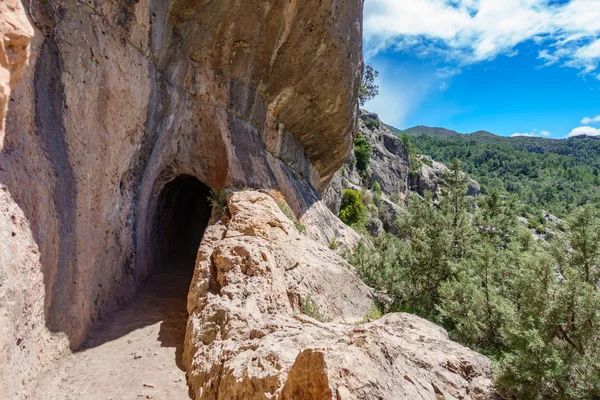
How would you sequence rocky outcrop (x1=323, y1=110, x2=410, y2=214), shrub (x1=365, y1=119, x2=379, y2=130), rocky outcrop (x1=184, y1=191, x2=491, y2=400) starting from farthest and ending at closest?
shrub (x1=365, y1=119, x2=379, y2=130)
rocky outcrop (x1=323, y1=110, x2=410, y2=214)
rocky outcrop (x1=184, y1=191, x2=491, y2=400)

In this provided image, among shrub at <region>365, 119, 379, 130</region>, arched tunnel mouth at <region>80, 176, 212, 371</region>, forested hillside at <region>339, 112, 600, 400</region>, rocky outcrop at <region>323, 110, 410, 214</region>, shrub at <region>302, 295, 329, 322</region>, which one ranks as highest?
shrub at <region>365, 119, 379, 130</region>

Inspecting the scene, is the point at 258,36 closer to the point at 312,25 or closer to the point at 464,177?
the point at 312,25

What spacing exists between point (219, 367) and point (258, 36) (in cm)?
880

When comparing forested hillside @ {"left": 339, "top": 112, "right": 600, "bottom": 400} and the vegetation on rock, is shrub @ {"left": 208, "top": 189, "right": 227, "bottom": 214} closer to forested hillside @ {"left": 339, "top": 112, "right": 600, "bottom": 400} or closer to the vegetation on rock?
forested hillside @ {"left": 339, "top": 112, "right": 600, "bottom": 400}

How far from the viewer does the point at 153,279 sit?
9.56 m

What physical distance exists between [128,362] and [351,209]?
27.9m

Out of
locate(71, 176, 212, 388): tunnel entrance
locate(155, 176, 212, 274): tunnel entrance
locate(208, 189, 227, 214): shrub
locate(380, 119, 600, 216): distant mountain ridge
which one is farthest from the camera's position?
locate(380, 119, 600, 216): distant mountain ridge

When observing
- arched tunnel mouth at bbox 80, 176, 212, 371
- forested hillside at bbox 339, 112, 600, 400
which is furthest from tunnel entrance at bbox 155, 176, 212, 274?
forested hillside at bbox 339, 112, 600, 400

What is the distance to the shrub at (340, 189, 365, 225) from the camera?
3209cm

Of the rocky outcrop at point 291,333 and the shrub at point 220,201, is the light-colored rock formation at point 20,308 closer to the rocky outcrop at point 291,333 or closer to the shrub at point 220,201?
the rocky outcrop at point 291,333

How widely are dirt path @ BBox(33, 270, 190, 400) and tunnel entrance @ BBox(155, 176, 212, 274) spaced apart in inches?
145

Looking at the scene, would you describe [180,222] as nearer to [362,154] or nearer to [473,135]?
[362,154]

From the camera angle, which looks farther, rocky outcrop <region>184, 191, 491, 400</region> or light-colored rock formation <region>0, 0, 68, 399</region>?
light-colored rock formation <region>0, 0, 68, 399</region>

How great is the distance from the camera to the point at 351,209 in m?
32.3
